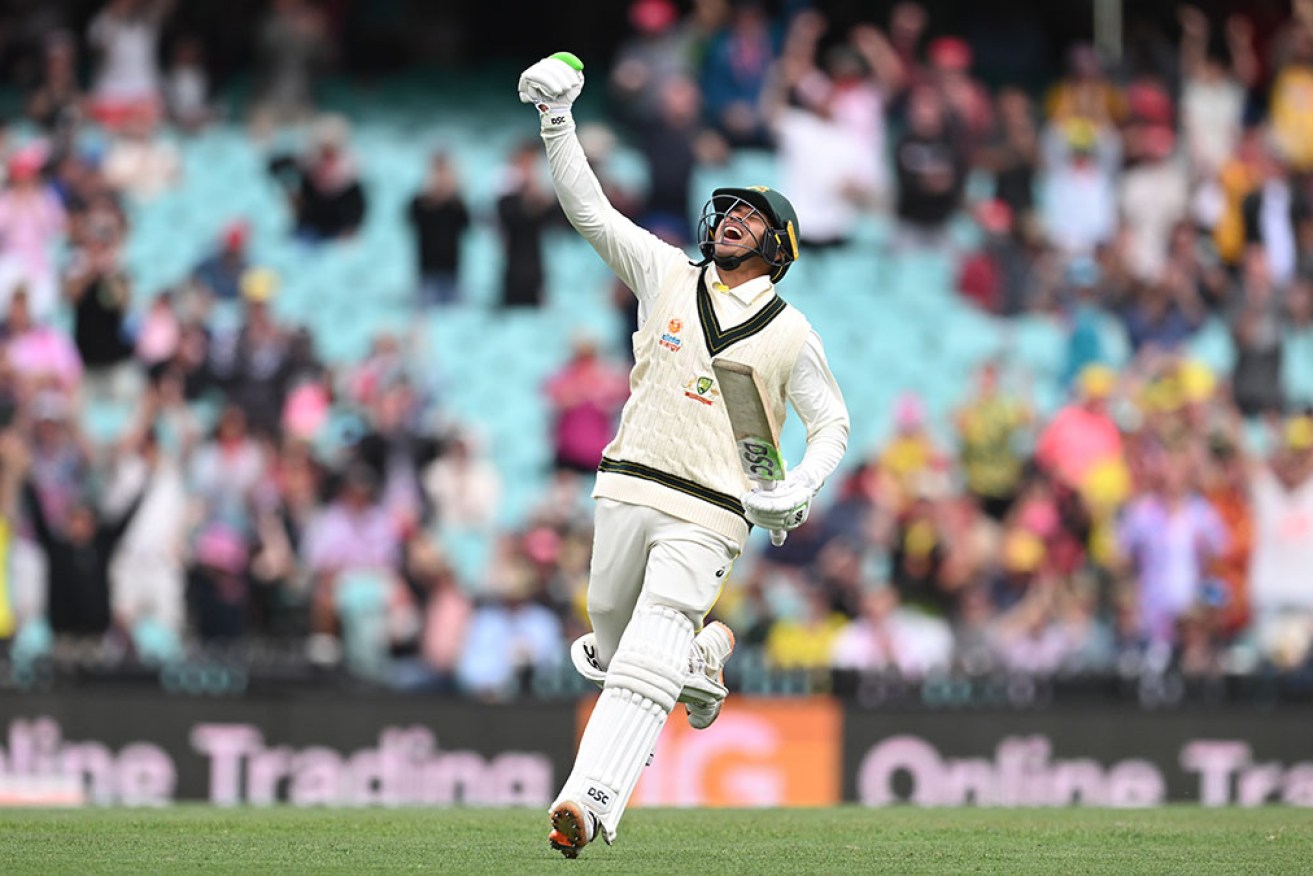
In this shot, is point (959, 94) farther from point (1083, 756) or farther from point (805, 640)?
point (1083, 756)

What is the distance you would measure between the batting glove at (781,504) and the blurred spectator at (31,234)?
11327mm

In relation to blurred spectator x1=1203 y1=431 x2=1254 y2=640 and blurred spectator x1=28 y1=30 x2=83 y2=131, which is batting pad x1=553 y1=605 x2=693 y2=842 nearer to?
blurred spectator x1=1203 y1=431 x2=1254 y2=640

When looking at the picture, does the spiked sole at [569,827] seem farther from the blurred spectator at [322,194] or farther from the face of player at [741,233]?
the blurred spectator at [322,194]

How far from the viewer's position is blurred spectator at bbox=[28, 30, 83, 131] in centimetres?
2059

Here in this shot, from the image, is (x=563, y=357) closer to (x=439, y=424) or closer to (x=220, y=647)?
(x=439, y=424)

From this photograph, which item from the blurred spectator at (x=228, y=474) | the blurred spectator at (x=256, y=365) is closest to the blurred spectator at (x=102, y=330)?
the blurred spectator at (x=256, y=365)

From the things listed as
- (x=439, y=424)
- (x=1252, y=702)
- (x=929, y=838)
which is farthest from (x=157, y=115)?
A: (x=929, y=838)

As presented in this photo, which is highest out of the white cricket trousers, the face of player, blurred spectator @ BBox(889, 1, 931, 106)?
blurred spectator @ BBox(889, 1, 931, 106)

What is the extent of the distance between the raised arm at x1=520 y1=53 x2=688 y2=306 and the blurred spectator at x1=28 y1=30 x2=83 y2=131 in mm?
12486

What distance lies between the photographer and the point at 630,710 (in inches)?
336

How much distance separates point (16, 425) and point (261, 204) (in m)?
5.08

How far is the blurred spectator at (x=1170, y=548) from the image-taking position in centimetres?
1611

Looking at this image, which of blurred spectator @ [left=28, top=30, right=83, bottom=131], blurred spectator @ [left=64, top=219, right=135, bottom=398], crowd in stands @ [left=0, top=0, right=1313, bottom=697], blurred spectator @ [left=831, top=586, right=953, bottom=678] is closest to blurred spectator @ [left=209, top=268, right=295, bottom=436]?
crowd in stands @ [left=0, top=0, right=1313, bottom=697]

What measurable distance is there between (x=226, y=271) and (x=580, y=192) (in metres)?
10.5
